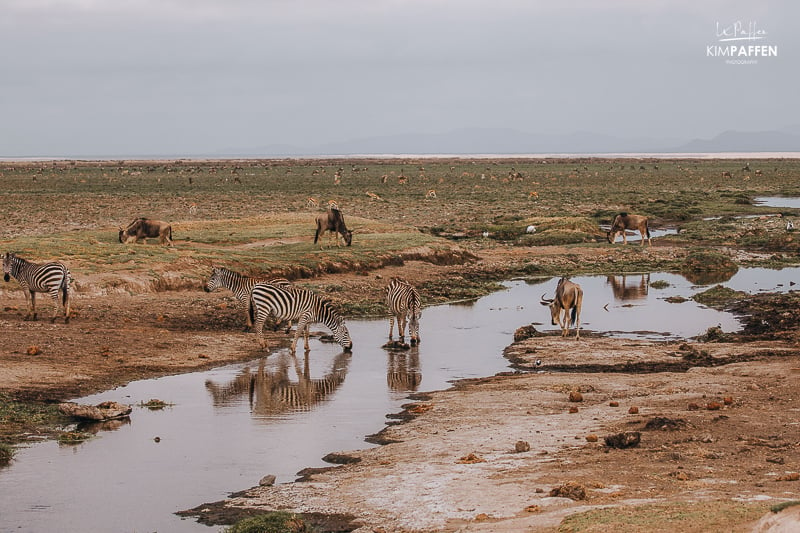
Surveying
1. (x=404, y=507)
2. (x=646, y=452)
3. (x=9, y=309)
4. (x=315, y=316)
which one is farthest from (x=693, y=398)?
(x=9, y=309)

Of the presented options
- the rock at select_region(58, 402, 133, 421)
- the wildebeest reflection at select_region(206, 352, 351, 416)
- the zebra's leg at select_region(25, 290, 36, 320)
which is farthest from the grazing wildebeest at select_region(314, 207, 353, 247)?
the rock at select_region(58, 402, 133, 421)

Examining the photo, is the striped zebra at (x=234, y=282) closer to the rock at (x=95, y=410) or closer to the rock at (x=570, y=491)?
the rock at (x=95, y=410)

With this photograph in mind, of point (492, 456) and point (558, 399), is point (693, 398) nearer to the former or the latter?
point (558, 399)

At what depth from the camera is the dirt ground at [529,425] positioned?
33.0ft

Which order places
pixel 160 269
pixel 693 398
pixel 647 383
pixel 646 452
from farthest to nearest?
pixel 160 269
pixel 647 383
pixel 693 398
pixel 646 452

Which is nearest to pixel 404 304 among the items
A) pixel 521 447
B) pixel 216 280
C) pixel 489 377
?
pixel 489 377

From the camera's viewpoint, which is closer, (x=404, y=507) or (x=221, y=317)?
(x=404, y=507)

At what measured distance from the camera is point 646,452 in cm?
1201

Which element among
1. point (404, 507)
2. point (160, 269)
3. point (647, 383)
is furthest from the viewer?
point (160, 269)

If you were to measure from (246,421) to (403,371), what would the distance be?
4585 millimetres

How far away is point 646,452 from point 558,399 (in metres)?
3.51

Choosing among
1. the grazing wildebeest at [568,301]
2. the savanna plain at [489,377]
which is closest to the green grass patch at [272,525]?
the savanna plain at [489,377]

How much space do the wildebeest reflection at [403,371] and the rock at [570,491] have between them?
272 inches

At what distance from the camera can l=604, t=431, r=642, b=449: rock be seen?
1225 cm
